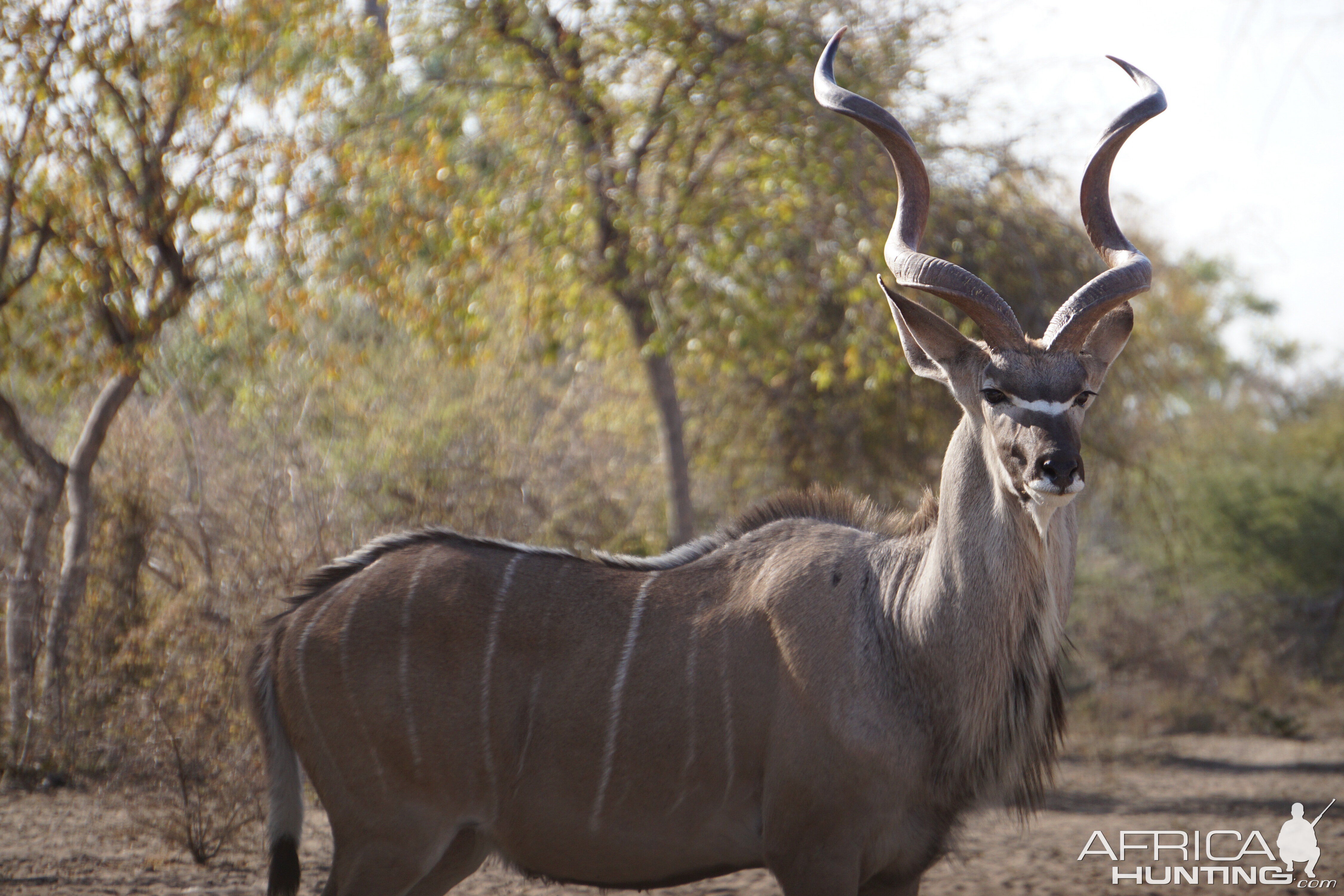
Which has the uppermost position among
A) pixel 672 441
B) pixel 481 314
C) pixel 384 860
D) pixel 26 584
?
pixel 481 314

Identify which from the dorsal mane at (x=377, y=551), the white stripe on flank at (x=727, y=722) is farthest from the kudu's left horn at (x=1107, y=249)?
the dorsal mane at (x=377, y=551)

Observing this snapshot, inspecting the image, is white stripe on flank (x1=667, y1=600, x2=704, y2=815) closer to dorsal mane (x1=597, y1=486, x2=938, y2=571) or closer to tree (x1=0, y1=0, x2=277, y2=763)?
dorsal mane (x1=597, y1=486, x2=938, y2=571)

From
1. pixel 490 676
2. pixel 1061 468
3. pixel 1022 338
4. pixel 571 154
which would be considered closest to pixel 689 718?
pixel 490 676

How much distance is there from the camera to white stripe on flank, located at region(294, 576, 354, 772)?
315 cm

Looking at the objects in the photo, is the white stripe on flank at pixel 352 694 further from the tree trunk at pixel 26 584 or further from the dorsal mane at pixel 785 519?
the tree trunk at pixel 26 584

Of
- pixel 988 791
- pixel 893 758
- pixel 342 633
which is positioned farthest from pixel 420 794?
pixel 988 791

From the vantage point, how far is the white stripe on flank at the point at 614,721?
3004 mm

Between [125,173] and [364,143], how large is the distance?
1358 mm

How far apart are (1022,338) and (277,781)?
2214 mm

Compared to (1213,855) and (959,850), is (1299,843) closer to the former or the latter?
(1213,855)

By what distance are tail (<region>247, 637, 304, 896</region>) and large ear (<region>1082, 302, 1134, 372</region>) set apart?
7.46 feet

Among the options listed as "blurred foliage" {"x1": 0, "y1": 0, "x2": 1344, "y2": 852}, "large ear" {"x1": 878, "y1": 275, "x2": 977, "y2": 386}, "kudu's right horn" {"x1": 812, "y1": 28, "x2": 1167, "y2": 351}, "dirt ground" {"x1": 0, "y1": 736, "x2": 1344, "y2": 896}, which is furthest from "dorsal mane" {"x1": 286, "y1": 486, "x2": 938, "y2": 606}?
"blurred foliage" {"x1": 0, "y1": 0, "x2": 1344, "y2": 852}

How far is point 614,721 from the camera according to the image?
3023 mm

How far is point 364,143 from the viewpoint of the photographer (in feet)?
22.2
